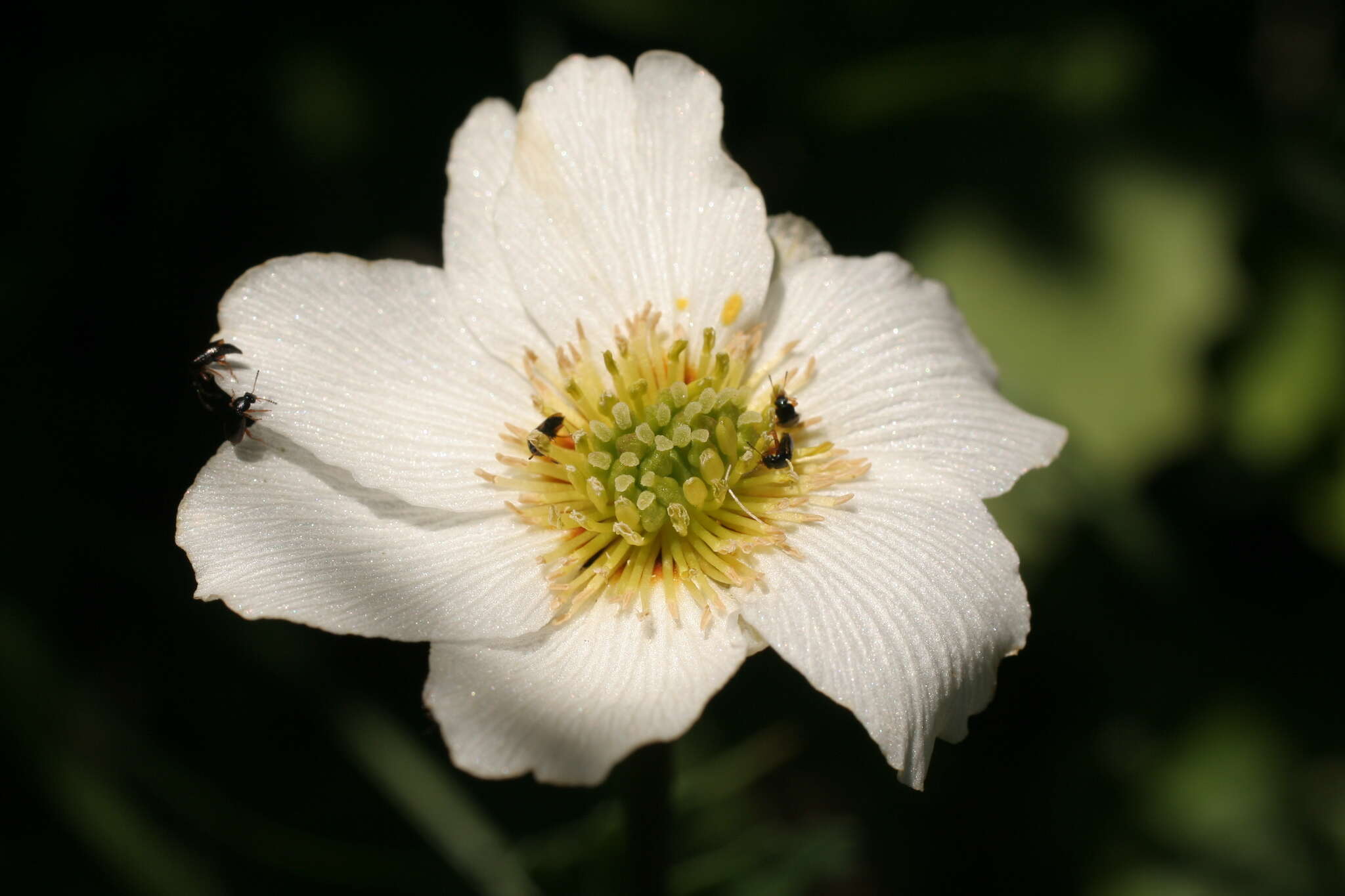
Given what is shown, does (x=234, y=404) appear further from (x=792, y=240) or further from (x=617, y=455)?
(x=792, y=240)

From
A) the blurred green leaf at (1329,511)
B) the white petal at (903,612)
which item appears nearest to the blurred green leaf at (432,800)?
the white petal at (903,612)

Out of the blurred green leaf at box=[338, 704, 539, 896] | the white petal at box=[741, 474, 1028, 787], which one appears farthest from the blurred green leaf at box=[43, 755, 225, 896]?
the white petal at box=[741, 474, 1028, 787]

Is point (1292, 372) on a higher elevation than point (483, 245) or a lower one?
lower

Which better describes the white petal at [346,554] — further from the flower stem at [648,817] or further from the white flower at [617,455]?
the flower stem at [648,817]

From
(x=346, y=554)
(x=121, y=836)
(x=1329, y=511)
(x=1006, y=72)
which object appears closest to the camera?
(x=346, y=554)

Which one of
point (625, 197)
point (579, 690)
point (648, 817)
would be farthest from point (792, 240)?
point (648, 817)

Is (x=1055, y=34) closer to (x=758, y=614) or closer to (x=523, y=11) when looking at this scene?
(x=523, y=11)
